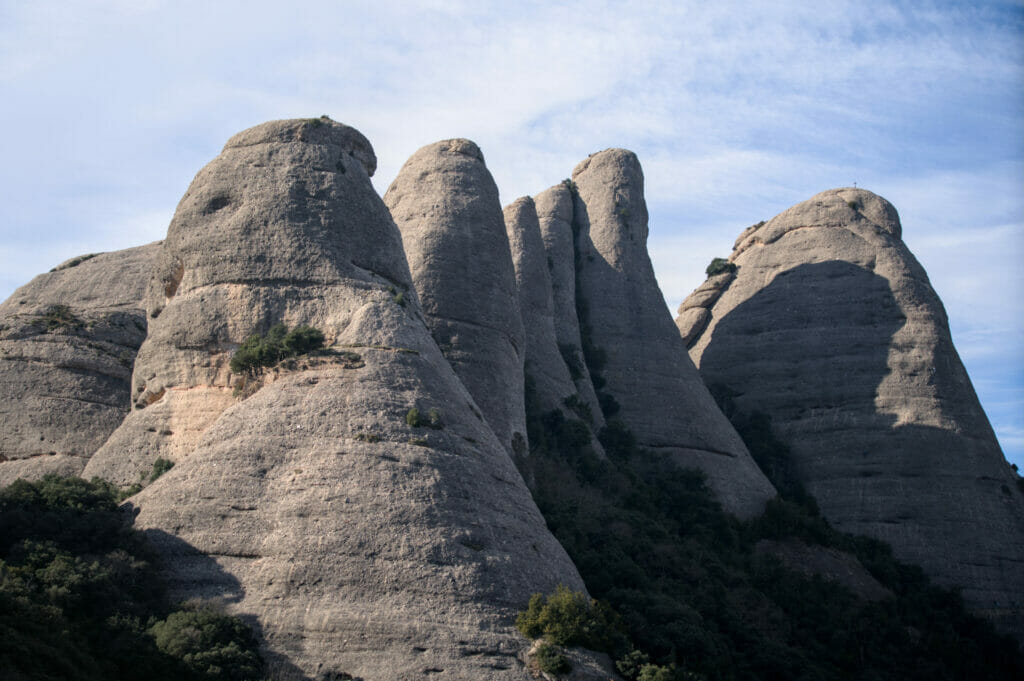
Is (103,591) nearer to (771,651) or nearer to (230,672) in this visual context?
(230,672)

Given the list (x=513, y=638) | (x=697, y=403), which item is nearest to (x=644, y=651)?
(x=513, y=638)

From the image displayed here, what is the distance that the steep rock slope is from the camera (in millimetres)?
22359

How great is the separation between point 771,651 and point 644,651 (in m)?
6.49

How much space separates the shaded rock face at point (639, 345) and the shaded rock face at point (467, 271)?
863 centimetres

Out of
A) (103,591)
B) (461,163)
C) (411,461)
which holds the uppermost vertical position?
(461,163)

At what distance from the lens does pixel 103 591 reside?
2161 cm

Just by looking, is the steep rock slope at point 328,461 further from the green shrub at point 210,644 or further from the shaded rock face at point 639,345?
the shaded rock face at point 639,345

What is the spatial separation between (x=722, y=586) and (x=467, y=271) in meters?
13.1

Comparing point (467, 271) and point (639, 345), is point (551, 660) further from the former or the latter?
point (639, 345)

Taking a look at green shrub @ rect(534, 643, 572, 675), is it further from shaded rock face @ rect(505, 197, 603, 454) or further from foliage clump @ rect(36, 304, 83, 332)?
foliage clump @ rect(36, 304, 83, 332)

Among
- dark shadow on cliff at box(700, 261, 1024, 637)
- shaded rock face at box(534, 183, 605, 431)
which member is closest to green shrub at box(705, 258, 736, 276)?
dark shadow on cliff at box(700, 261, 1024, 637)

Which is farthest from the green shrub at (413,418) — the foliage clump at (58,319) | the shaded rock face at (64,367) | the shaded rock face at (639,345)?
the shaded rock face at (639,345)

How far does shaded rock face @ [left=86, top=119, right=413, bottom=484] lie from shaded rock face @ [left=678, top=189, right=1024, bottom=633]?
872 inches

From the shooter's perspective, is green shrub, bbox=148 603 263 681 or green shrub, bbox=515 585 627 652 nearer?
green shrub, bbox=148 603 263 681
